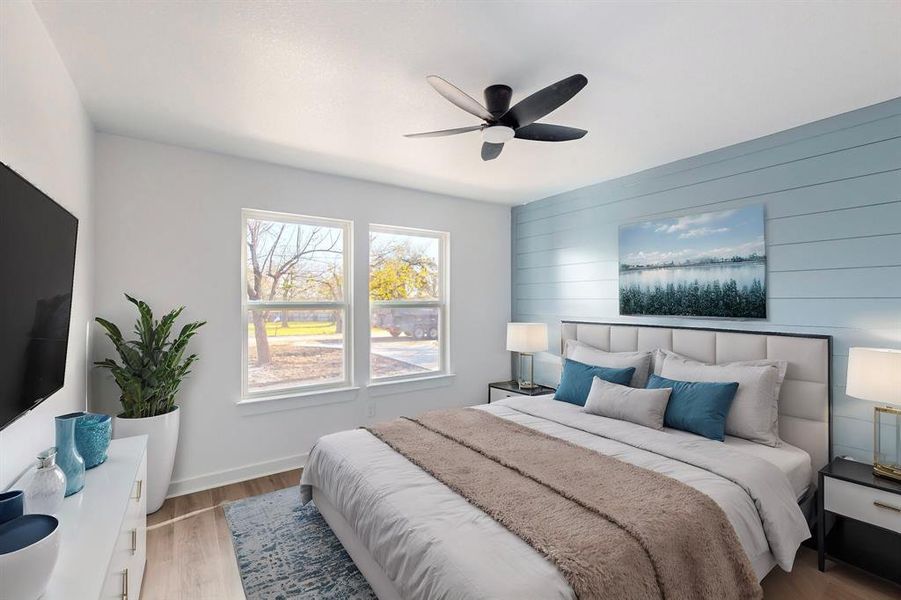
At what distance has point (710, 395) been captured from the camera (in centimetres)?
274

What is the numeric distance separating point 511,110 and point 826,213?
218cm

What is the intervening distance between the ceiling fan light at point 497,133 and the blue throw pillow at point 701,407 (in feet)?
6.56

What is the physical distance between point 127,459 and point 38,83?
5.72 feet

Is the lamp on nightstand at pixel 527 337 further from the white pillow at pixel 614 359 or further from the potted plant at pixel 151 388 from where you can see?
the potted plant at pixel 151 388

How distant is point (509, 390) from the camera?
4480mm

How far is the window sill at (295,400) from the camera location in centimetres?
354

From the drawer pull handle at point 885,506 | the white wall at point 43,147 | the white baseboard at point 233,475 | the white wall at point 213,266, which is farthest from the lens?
the white baseboard at point 233,475

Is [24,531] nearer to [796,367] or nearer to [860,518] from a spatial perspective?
[860,518]

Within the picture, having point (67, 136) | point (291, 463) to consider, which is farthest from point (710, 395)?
point (67, 136)

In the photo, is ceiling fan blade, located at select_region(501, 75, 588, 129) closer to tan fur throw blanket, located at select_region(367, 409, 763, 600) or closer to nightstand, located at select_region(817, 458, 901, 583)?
tan fur throw blanket, located at select_region(367, 409, 763, 600)

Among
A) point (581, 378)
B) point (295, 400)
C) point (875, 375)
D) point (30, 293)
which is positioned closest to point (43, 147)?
point (30, 293)

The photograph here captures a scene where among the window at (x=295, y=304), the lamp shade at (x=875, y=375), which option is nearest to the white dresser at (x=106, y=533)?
the window at (x=295, y=304)

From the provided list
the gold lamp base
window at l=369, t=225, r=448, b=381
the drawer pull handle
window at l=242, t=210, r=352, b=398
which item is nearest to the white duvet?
the drawer pull handle

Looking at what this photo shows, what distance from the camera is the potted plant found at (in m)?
2.83
